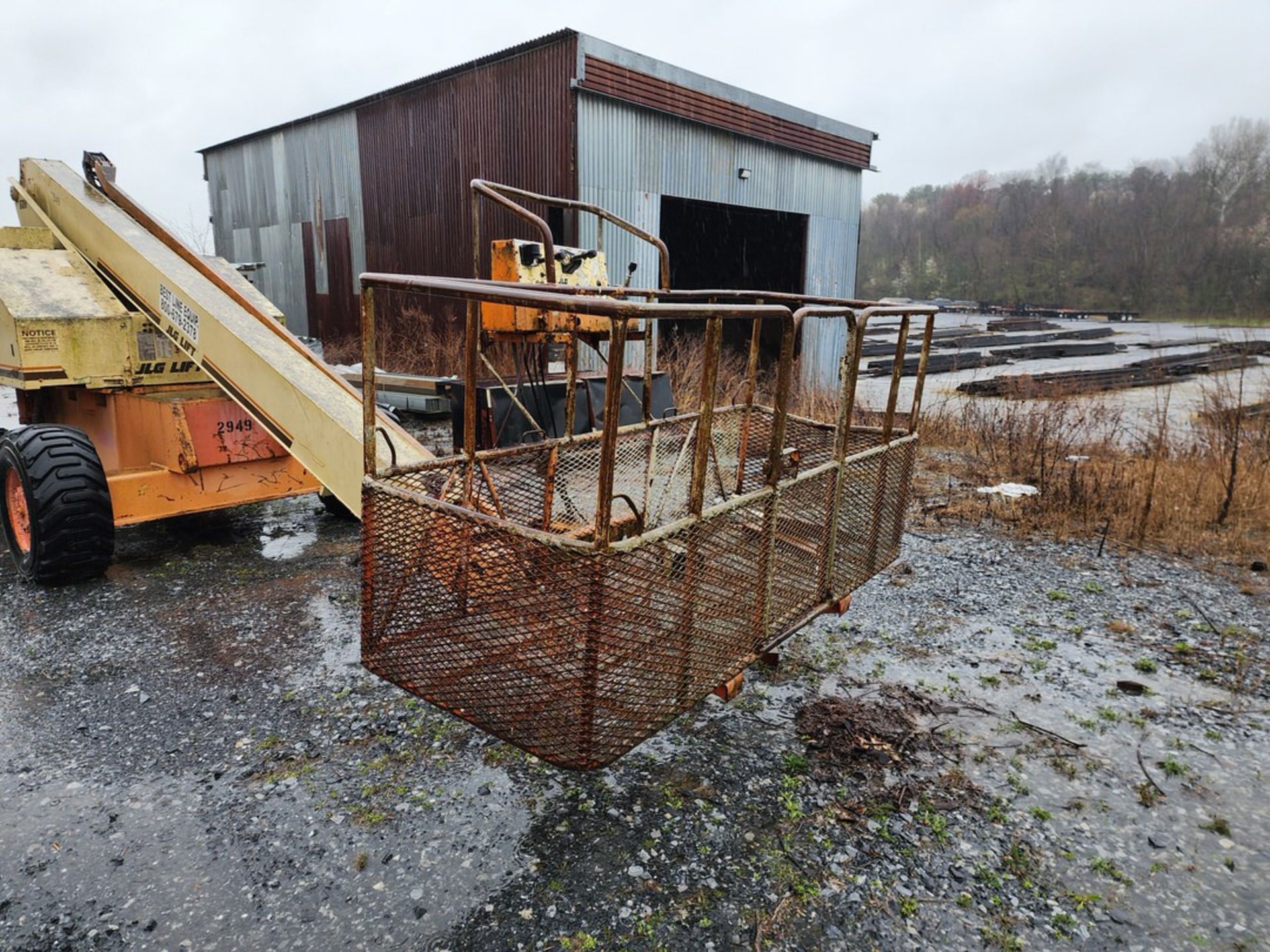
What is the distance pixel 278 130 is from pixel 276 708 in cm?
1674

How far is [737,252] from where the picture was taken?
692 inches

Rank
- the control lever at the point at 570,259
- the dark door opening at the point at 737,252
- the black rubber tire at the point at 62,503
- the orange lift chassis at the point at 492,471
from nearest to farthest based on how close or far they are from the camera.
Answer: the orange lift chassis at the point at 492,471 < the black rubber tire at the point at 62,503 < the control lever at the point at 570,259 < the dark door opening at the point at 737,252

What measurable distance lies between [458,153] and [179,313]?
990 cm

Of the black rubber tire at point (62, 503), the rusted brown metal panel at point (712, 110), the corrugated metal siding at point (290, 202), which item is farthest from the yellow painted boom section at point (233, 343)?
the corrugated metal siding at point (290, 202)

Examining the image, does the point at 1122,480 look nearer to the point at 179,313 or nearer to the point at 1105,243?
the point at 179,313

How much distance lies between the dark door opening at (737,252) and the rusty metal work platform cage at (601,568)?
12250 millimetres

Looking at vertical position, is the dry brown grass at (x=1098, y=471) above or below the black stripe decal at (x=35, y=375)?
below

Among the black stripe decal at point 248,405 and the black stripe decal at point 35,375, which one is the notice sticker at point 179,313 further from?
the black stripe decal at point 35,375

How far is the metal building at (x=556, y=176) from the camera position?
11.9 meters

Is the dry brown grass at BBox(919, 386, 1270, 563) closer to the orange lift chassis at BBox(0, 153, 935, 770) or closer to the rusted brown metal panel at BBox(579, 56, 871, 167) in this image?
the orange lift chassis at BBox(0, 153, 935, 770)

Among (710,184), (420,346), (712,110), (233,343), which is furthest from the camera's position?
(420,346)

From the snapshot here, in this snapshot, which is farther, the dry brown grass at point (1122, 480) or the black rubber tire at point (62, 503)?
the dry brown grass at point (1122, 480)

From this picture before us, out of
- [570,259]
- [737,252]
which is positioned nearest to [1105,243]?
[737,252]

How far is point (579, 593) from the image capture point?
2.50 m
